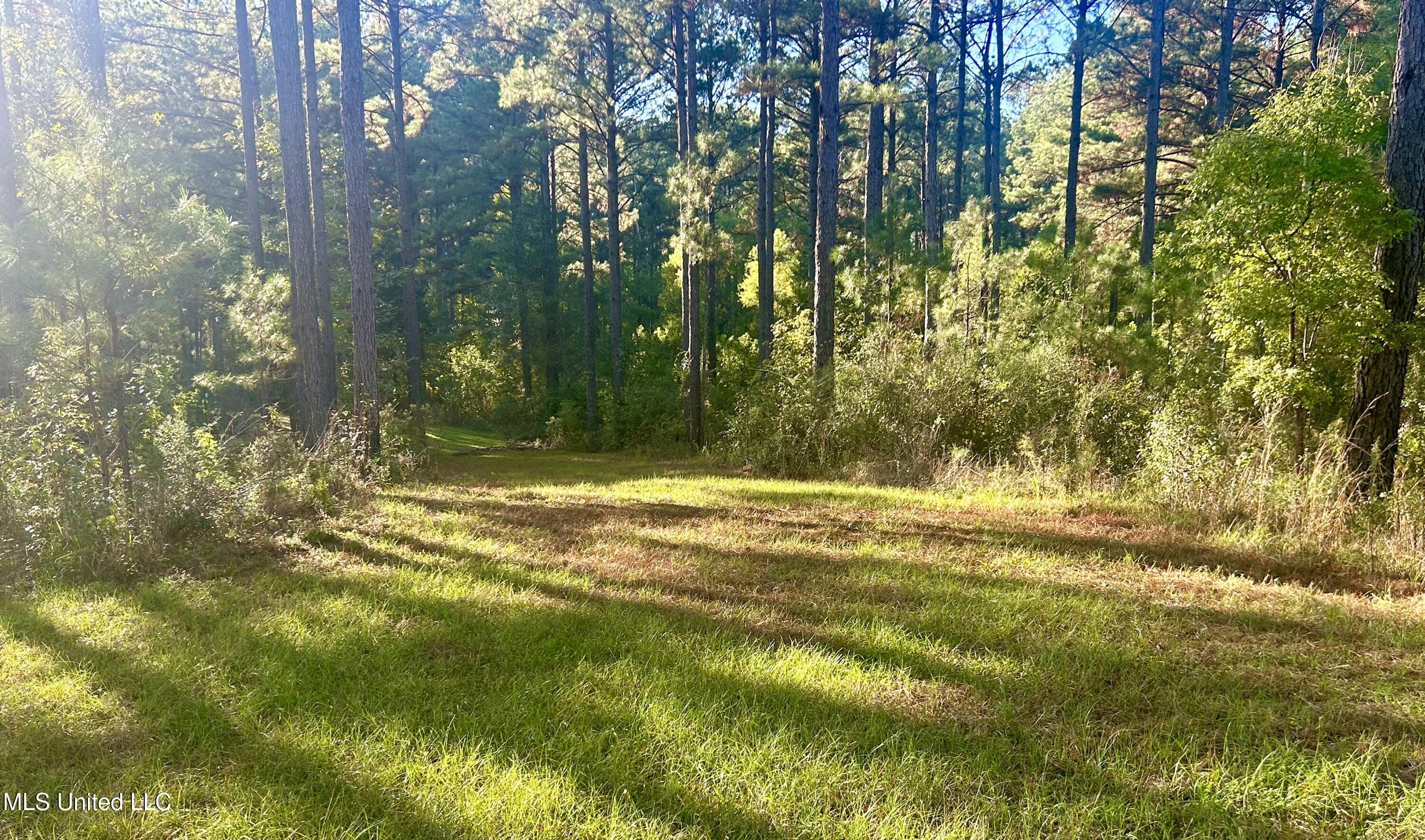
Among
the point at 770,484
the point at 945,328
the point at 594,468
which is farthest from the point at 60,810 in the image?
the point at 945,328

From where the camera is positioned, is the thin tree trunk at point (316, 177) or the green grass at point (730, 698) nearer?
the green grass at point (730, 698)

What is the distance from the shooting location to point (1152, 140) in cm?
1619

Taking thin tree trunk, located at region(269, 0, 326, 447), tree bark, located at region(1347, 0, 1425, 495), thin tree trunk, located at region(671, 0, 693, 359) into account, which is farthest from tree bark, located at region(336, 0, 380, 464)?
tree bark, located at region(1347, 0, 1425, 495)

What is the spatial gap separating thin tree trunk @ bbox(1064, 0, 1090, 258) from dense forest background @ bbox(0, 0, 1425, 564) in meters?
0.12

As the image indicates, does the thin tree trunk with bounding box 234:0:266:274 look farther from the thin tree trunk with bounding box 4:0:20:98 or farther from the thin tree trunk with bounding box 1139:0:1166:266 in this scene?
the thin tree trunk with bounding box 1139:0:1166:266

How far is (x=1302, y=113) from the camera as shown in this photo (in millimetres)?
6160

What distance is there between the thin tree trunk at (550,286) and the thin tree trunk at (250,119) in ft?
31.6

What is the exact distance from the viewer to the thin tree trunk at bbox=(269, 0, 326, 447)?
10102 mm

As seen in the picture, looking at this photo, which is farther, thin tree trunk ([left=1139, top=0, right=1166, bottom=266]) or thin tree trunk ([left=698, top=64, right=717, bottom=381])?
thin tree trunk ([left=698, top=64, right=717, bottom=381])

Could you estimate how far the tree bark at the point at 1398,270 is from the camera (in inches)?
230

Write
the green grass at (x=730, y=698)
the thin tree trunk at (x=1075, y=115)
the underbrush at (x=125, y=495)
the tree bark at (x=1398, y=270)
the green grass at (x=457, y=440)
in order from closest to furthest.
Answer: the green grass at (x=730, y=698) → the underbrush at (x=125, y=495) → the tree bark at (x=1398, y=270) → the thin tree trunk at (x=1075, y=115) → the green grass at (x=457, y=440)

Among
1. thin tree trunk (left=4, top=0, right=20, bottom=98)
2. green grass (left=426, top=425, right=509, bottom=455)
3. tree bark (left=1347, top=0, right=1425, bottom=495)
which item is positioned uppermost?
thin tree trunk (left=4, top=0, right=20, bottom=98)

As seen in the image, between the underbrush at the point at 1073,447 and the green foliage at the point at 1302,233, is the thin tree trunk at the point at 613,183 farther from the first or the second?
the green foliage at the point at 1302,233

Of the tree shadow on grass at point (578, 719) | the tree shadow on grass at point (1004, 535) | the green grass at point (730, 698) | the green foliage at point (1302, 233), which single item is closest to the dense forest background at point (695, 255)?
the green foliage at point (1302, 233)
